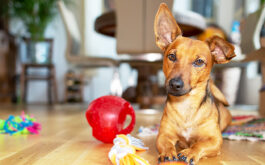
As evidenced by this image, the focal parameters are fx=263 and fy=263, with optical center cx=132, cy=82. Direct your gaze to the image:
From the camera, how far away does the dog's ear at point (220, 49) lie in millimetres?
1158

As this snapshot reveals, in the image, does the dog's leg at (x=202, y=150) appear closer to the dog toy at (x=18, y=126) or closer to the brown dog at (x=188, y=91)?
the brown dog at (x=188, y=91)

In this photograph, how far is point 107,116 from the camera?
1333mm

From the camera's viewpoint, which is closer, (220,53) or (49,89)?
(220,53)

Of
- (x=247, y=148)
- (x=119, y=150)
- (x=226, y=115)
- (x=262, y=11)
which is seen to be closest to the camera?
(x=119, y=150)

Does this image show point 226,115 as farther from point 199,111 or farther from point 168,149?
point 168,149

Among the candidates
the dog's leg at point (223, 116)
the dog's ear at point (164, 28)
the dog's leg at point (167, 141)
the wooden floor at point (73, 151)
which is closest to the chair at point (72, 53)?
the wooden floor at point (73, 151)

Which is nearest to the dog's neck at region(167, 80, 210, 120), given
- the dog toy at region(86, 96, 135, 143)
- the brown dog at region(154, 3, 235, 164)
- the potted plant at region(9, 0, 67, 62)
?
the brown dog at region(154, 3, 235, 164)

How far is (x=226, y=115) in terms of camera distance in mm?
1594

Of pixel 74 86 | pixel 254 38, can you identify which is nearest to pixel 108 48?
pixel 74 86

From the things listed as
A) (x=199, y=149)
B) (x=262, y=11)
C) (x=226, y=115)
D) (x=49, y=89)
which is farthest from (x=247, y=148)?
(x=49, y=89)

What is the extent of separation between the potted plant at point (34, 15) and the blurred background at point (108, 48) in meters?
0.02

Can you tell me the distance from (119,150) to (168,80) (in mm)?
328

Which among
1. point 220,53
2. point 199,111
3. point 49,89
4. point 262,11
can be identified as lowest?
point 49,89

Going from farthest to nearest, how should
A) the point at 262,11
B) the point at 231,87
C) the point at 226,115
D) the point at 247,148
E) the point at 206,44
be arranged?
the point at 231,87 < the point at 262,11 < the point at 226,115 < the point at 247,148 < the point at 206,44
